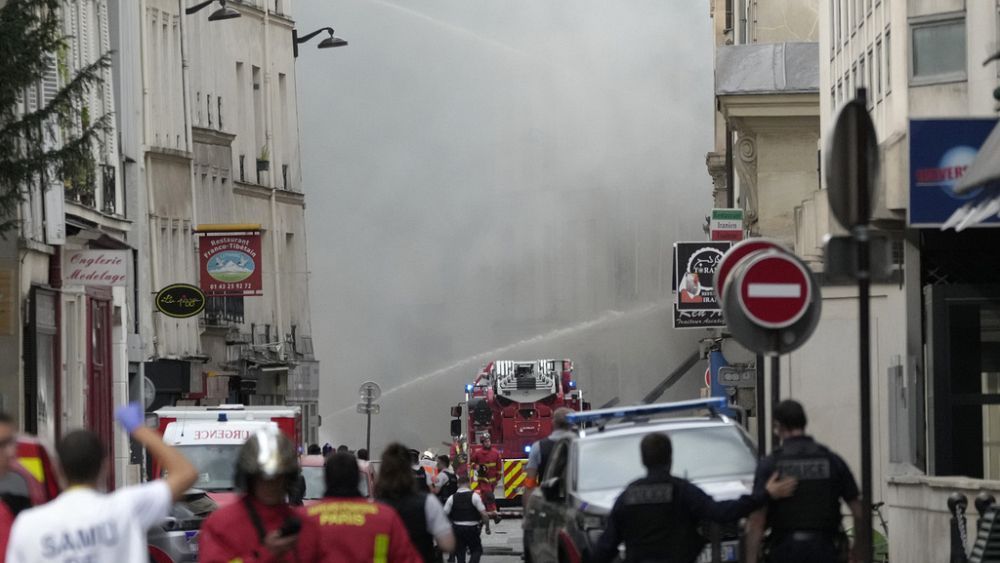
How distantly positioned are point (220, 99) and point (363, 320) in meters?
16.9

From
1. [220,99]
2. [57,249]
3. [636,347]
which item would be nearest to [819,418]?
[57,249]

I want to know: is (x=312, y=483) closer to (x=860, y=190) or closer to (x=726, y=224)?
(x=726, y=224)

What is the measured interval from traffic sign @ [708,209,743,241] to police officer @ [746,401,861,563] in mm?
24874

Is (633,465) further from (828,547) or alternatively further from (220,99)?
(220,99)

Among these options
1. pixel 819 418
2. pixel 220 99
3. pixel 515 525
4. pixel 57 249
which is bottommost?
pixel 515 525

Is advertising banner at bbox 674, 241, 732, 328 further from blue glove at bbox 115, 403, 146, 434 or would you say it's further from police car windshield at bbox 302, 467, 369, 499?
blue glove at bbox 115, 403, 146, 434

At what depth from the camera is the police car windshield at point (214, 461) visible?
25.2 m

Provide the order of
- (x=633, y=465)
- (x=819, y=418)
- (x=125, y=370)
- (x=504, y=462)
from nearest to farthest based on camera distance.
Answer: (x=633, y=465) → (x=819, y=418) → (x=125, y=370) → (x=504, y=462)

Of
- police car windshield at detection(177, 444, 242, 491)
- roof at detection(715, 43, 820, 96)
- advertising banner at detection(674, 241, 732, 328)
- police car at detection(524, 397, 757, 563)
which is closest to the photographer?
police car at detection(524, 397, 757, 563)

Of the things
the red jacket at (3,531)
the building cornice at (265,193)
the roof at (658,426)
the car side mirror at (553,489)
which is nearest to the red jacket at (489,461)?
the building cornice at (265,193)

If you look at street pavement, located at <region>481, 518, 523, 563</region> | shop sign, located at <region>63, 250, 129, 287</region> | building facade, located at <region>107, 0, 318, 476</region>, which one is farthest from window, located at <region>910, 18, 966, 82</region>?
building facade, located at <region>107, 0, 318, 476</region>

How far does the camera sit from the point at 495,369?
48906mm

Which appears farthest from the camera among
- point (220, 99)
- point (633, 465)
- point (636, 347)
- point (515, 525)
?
point (636, 347)

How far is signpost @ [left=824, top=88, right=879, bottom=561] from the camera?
9.71 metres
